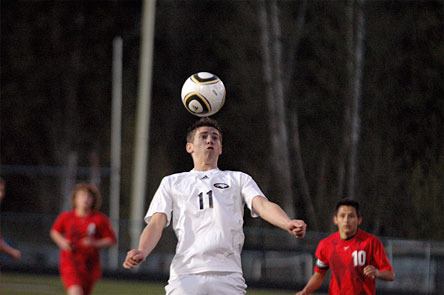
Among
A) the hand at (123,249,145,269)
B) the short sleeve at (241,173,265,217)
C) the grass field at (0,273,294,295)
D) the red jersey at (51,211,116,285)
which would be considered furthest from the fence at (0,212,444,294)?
the hand at (123,249,145,269)

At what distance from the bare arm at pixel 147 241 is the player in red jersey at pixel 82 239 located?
5.90 meters

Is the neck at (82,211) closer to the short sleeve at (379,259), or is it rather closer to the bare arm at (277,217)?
the short sleeve at (379,259)

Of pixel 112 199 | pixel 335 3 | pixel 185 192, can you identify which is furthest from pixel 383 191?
pixel 185 192

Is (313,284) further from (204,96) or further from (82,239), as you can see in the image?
(82,239)

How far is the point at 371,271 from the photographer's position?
371 inches

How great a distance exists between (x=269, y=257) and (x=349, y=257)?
1213 cm

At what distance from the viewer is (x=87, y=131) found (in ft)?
120

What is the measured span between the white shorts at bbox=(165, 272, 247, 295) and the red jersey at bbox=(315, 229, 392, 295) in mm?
2466

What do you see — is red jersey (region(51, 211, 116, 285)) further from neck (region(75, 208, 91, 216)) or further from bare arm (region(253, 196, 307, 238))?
bare arm (region(253, 196, 307, 238))

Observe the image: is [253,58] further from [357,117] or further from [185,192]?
[185,192]

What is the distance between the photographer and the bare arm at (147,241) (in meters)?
6.86

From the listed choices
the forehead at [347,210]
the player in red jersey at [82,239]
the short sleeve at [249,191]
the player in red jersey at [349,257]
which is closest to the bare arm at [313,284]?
the player in red jersey at [349,257]

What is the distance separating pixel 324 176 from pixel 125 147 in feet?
17.7

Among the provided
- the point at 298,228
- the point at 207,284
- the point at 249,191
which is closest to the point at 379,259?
the point at 249,191
